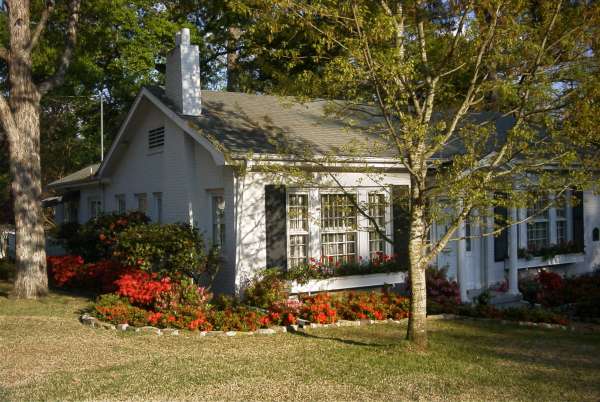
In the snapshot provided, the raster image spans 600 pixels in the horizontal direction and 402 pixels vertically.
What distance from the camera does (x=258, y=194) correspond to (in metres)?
13.0

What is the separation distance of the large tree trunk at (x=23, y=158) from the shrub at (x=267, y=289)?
18.8ft

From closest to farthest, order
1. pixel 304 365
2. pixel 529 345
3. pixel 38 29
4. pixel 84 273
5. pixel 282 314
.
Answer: pixel 304 365, pixel 529 345, pixel 282 314, pixel 38 29, pixel 84 273

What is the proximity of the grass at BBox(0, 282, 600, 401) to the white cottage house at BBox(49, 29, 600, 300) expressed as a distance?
8.82 feet

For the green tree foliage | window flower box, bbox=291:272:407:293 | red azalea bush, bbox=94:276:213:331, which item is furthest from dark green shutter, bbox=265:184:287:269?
the green tree foliage

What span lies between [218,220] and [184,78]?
337 cm

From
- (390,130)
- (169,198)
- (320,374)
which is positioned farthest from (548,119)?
(169,198)

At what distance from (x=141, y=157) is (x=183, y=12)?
13.8 m

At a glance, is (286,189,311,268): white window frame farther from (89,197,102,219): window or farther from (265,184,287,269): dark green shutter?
(89,197,102,219): window

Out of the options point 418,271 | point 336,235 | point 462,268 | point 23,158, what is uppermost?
point 23,158

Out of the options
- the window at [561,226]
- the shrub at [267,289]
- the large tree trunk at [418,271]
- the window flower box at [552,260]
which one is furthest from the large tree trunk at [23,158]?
the window at [561,226]

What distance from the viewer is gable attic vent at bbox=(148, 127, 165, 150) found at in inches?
636

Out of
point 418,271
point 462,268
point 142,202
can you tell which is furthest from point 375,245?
point 142,202

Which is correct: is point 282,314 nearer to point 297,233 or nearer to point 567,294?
point 297,233

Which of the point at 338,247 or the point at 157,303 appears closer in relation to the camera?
the point at 157,303
